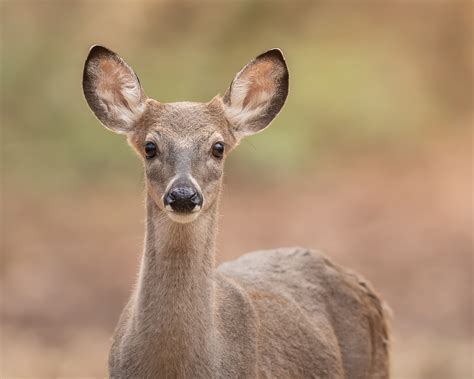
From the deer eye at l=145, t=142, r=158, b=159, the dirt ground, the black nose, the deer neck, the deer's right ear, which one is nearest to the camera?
the black nose

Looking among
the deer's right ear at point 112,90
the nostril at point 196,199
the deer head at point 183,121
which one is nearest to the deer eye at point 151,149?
the deer head at point 183,121

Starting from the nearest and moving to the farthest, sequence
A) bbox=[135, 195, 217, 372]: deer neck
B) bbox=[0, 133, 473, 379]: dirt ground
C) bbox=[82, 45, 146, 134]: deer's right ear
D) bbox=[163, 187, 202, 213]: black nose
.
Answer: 1. bbox=[163, 187, 202, 213]: black nose
2. bbox=[135, 195, 217, 372]: deer neck
3. bbox=[82, 45, 146, 134]: deer's right ear
4. bbox=[0, 133, 473, 379]: dirt ground

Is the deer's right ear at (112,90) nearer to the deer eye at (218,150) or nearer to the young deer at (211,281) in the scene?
the young deer at (211,281)

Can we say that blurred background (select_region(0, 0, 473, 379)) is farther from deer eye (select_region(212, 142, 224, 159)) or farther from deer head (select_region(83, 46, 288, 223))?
deer eye (select_region(212, 142, 224, 159))

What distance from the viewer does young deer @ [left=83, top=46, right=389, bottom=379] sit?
7.87 metres

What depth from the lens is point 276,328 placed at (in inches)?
Answer: 342

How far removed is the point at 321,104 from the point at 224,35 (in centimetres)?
189

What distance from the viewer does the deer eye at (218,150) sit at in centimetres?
820

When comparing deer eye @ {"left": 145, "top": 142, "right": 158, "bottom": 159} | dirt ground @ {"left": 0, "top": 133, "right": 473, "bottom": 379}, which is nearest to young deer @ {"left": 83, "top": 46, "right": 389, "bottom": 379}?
deer eye @ {"left": 145, "top": 142, "right": 158, "bottom": 159}

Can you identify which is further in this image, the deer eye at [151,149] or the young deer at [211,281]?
the deer eye at [151,149]

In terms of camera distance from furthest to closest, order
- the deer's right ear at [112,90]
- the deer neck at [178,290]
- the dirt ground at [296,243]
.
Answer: the dirt ground at [296,243], the deer's right ear at [112,90], the deer neck at [178,290]

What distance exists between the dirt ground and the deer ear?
4.75m

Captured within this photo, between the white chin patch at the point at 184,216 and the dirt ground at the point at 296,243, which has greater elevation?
the dirt ground at the point at 296,243

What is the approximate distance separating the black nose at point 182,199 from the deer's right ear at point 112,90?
1089 millimetres
